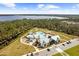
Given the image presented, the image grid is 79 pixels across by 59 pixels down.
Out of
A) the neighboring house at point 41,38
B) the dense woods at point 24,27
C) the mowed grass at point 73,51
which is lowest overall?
the mowed grass at point 73,51

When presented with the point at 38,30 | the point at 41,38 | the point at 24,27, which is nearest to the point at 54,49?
the point at 41,38

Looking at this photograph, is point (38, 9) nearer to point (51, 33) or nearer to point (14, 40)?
point (51, 33)

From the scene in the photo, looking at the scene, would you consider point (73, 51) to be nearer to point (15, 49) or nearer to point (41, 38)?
point (41, 38)

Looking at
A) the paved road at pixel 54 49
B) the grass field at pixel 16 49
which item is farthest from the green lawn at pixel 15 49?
the paved road at pixel 54 49

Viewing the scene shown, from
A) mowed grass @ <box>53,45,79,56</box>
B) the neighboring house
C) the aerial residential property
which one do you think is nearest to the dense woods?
the aerial residential property

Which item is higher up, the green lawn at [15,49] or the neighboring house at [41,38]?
the neighboring house at [41,38]

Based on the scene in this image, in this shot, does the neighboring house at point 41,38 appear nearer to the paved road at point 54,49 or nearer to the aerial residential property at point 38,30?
the aerial residential property at point 38,30

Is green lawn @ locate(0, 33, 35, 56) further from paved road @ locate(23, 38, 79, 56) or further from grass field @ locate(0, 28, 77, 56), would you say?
paved road @ locate(23, 38, 79, 56)

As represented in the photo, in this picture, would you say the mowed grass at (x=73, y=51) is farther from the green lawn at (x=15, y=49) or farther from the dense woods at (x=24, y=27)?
the green lawn at (x=15, y=49)
